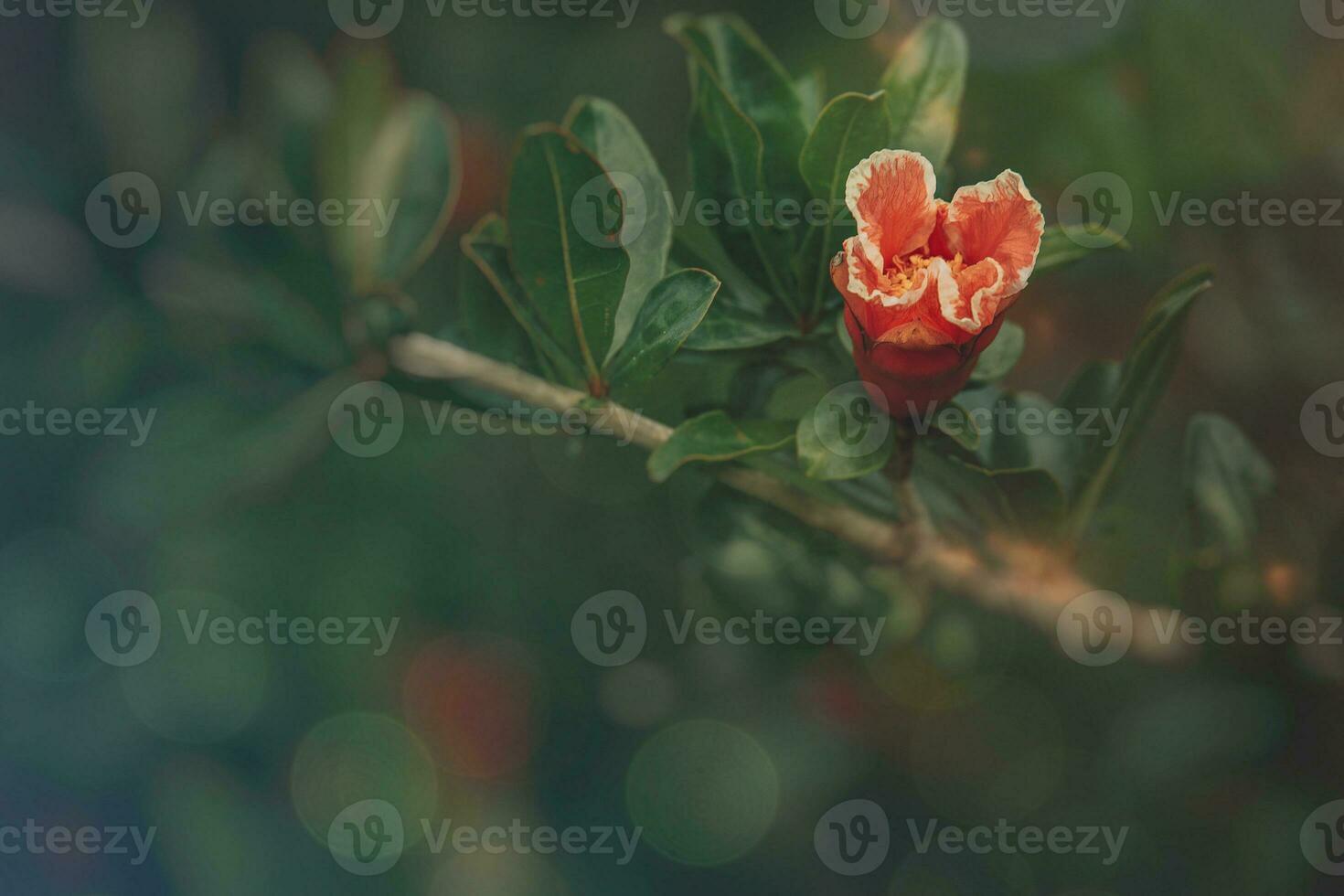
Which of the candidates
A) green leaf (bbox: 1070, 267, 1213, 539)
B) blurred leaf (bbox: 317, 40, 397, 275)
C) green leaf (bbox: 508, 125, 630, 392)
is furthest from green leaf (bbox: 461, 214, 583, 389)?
green leaf (bbox: 1070, 267, 1213, 539)

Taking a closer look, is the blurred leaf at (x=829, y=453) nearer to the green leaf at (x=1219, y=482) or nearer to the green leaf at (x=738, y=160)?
the green leaf at (x=738, y=160)

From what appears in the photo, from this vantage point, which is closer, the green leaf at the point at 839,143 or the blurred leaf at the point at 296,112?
the green leaf at the point at 839,143

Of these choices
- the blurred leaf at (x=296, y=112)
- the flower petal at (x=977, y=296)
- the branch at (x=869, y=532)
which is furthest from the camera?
the blurred leaf at (x=296, y=112)

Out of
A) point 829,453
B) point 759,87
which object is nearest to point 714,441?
point 829,453

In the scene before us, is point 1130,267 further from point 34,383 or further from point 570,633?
point 34,383

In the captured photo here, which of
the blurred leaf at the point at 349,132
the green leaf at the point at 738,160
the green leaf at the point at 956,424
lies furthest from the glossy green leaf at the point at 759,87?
the blurred leaf at the point at 349,132

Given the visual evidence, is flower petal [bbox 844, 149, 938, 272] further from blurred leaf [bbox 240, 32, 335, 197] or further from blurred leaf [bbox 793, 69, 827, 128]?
blurred leaf [bbox 240, 32, 335, 197]

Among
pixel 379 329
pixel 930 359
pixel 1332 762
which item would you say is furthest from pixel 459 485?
pixel 1332 762
